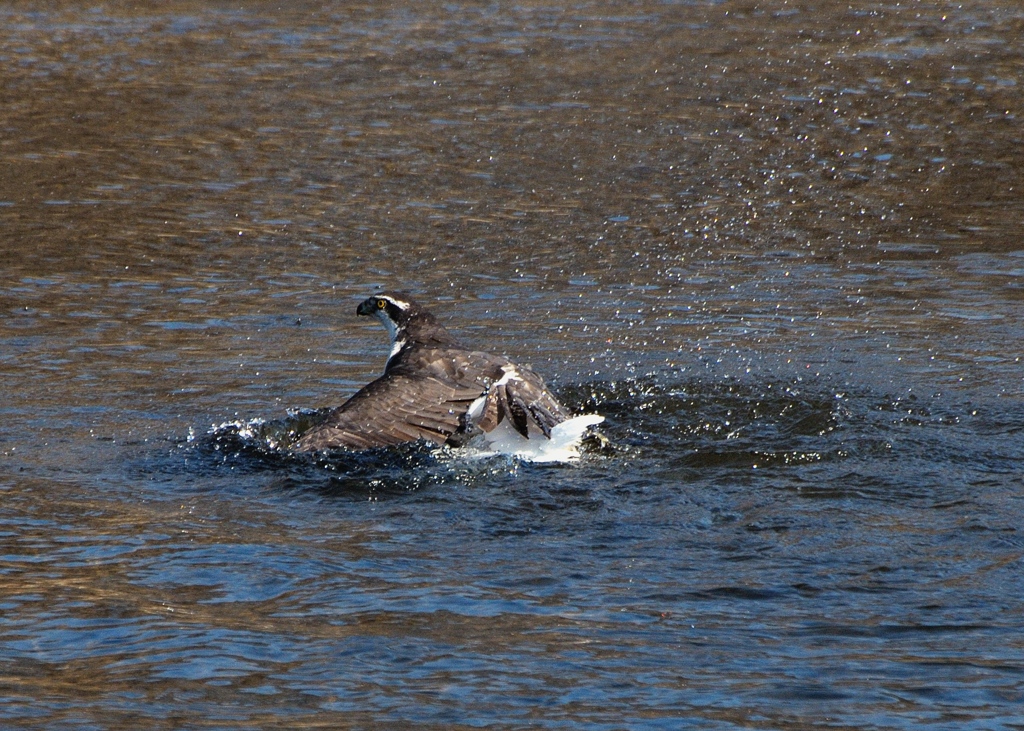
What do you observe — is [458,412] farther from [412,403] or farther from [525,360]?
[525,360]

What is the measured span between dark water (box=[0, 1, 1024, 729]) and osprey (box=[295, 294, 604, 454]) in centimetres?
18

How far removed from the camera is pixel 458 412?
368 inches

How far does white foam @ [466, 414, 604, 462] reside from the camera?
893cm

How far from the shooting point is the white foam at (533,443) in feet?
29.3

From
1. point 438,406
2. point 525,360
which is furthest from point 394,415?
point 525,360

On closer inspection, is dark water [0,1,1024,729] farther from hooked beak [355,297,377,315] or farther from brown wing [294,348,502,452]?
hooked beak [355,297,377,315]

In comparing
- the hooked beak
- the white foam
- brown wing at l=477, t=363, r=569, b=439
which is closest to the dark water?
the white foam

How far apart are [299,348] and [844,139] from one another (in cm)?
911

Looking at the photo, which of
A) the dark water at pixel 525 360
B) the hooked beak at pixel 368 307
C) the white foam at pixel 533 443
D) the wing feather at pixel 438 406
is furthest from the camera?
the hooked beak at pixel 368 307

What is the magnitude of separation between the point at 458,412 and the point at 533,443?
508mm

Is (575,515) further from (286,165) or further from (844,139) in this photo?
(844,139)

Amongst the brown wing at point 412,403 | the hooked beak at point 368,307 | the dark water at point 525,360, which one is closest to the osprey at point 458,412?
the brown wing at point 412,403

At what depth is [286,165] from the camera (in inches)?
687

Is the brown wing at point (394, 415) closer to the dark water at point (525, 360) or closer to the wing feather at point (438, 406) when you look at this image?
the wing feather at point (438, 406)
